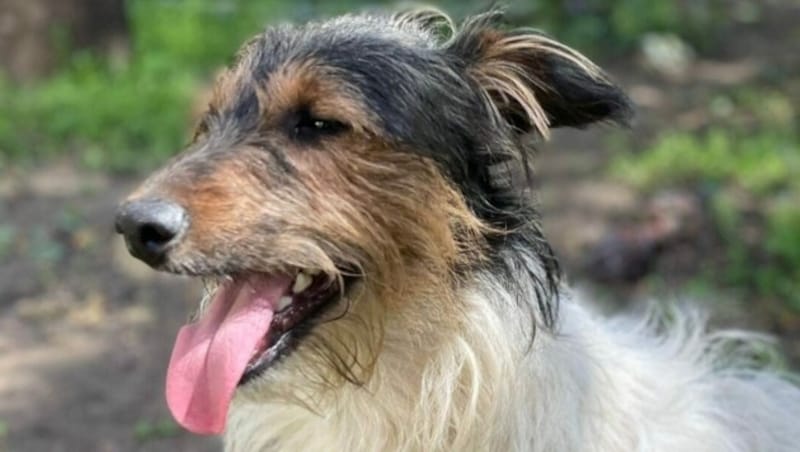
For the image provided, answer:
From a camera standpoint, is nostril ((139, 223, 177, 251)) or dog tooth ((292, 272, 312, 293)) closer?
nostril ((139, 223, 177, 251))

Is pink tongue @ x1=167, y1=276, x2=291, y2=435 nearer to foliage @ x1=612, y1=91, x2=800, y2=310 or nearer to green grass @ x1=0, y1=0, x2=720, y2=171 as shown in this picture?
foliage @ x1=612, y1=91, x2=800, y2=310

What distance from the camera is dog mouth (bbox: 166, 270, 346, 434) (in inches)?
127

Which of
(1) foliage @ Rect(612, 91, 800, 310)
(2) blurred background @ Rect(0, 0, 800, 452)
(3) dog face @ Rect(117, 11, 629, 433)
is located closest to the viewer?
(3) dog face @ Rect(117, 11, 629, 433)

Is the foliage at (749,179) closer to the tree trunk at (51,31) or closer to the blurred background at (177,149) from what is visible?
the blurred background at (177,149)

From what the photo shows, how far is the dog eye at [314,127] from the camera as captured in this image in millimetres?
3275

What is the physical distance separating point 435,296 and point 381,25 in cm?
76

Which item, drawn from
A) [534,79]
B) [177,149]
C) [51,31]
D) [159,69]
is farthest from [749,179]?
[51,31]

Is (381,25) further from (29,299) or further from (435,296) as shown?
(29,299)

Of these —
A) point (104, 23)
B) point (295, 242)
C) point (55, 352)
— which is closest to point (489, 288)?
point (295, 242)

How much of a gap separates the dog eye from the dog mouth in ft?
1.08

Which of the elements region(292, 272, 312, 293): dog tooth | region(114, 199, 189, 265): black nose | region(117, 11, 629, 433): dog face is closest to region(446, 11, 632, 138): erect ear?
region(117, 11, 629, 433): dog face

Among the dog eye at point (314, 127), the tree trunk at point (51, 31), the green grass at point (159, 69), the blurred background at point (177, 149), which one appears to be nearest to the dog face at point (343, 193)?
the dog eye at point (314, 127)

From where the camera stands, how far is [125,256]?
22.6 ft

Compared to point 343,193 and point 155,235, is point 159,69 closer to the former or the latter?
point 343,193
